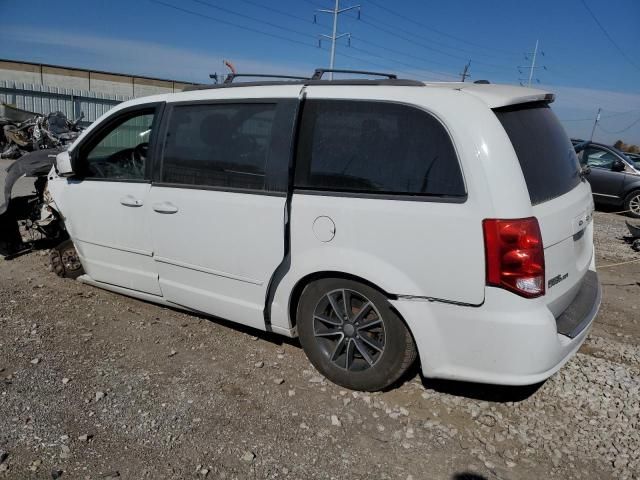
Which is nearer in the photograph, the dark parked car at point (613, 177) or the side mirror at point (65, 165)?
the side mirror at point (65, 165)

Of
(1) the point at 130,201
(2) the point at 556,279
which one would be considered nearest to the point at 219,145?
(1) the point at 130,201

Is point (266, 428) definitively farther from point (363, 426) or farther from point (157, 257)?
point (157, 257)

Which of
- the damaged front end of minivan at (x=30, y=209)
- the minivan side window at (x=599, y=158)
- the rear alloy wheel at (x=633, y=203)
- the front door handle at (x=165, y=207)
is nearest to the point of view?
the front door handle at (x=165, y=207)

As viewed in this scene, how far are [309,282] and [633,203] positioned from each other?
460 inches

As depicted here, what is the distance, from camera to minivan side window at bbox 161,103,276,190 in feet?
10.7

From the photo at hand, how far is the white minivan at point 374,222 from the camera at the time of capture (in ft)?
8.38

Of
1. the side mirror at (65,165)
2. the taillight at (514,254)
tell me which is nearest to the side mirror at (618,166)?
the taillight at (514,254)

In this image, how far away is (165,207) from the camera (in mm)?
3594

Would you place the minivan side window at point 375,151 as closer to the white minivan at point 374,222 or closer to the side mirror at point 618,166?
the white minivan at point 374,222

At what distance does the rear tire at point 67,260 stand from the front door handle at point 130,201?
1.48 metres

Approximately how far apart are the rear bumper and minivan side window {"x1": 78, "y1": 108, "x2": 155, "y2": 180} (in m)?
2.54

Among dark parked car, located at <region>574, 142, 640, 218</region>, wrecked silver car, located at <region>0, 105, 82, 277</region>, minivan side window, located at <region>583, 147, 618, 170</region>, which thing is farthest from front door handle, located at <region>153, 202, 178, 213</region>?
minivan side window, located at <region>583, 147, 618, 170</region>

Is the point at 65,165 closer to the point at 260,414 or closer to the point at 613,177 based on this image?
the point at 260,414

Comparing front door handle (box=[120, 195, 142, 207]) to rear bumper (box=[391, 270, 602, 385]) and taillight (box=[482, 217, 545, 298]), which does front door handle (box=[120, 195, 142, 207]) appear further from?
taillight (box=[482, 217, 545, 298])
